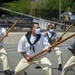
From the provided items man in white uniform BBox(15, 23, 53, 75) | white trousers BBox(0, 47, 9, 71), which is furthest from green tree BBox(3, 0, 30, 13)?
man in white uniform BBox(15, 23, 53, 75)

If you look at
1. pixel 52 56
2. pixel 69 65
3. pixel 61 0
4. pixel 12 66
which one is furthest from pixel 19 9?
pixel 69 65

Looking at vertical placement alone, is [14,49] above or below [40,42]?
below

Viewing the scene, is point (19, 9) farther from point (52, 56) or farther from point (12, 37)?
point (52, 56)

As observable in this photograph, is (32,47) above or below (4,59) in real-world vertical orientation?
above

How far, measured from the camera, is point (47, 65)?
8414 mm

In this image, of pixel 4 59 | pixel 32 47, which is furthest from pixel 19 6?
pixel 32 47

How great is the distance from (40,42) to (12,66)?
4.09 meters

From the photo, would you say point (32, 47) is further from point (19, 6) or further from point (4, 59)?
point (19, 6)

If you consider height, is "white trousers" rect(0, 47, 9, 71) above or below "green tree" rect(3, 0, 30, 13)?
below

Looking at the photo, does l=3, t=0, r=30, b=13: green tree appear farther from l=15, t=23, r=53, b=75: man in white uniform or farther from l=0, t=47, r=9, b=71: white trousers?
l=15, t=23, r=53, b=75: man in white uniform

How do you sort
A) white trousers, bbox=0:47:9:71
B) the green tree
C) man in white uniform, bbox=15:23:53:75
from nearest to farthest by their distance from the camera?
1. man in white uniform, bbox=15:23:53:75
2. white trousers, bbox=0:47:9:71
3. the green tree

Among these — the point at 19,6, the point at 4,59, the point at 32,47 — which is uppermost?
the point at 19,6

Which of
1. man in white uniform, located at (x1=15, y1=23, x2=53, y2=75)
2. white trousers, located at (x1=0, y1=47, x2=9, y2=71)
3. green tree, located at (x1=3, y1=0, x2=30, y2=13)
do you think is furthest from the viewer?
green tree, located at (x1=3, y1=0, x2=30, y2=13)

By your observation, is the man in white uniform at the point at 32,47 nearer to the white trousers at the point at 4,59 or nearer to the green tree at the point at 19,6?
the white trousers at the point at 4,59
